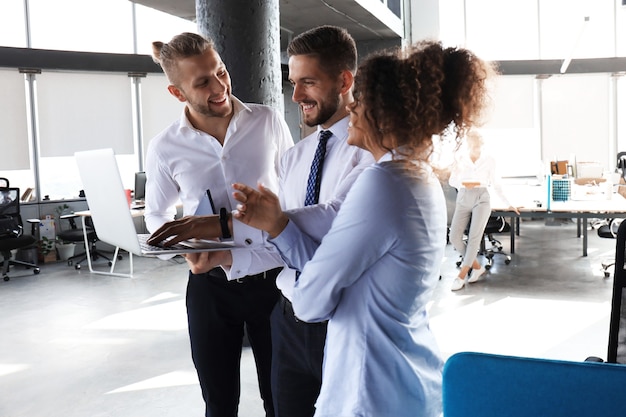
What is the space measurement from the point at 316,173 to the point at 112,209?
646 mm

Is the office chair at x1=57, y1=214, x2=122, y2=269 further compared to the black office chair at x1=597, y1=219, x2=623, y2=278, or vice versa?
the office chair at x1=57, y1=214, x2=122, y2=269

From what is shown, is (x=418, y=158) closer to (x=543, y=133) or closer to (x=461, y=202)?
(x=461, y=202)

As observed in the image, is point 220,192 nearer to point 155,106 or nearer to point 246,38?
point 246,38

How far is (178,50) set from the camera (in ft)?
6.70

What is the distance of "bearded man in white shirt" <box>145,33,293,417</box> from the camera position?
216 centimetres

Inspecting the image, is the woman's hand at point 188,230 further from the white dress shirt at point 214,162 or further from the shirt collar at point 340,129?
the shirt collar at point 340,129

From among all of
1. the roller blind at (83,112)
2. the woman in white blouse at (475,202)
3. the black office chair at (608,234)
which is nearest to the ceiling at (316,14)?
the woman in white blouse at (475,202)

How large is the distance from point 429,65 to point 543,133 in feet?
39.9

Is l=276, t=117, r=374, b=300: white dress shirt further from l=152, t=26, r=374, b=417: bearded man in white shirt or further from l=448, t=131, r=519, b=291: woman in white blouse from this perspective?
l=448, t=131, r=519, b=291: woman in white blouse

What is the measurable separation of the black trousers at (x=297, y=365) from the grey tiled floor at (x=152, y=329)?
2034 mm

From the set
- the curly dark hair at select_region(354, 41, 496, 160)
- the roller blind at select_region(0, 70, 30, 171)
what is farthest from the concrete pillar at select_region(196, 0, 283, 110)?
the roller blind at select_region(0, 70, 30, 171)

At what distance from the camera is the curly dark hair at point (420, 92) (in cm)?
132

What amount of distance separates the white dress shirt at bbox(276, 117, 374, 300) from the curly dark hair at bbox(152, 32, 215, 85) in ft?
1.57

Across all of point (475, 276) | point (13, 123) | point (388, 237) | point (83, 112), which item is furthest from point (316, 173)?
point (83, 112)
